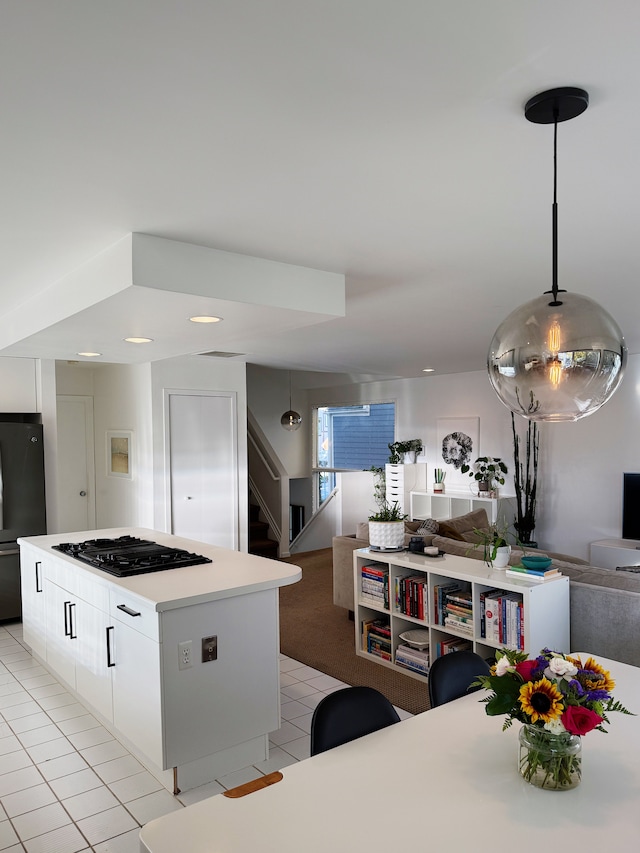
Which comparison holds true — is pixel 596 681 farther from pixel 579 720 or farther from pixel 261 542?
pixel 261 542

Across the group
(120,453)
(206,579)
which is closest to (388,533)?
(206,579)

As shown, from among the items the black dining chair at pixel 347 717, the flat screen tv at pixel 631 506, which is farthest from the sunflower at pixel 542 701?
the flat screen tv at pixel 631 506

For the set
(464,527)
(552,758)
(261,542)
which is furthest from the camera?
(261,542)

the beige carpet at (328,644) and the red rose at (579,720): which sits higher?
the red rose at (579,720)

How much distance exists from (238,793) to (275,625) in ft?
5.39

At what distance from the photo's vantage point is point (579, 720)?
1.54 meters

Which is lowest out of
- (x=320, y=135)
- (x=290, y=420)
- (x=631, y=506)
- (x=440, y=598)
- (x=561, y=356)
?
(x=440, y=598)

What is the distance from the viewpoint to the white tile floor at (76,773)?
8.63 ft

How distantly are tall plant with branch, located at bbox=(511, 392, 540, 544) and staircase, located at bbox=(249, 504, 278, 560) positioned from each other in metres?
3.26

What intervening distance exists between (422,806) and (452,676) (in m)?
0.80

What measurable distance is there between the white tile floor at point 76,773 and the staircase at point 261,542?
425cm

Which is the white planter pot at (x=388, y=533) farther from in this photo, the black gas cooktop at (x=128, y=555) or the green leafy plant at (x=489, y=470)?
the green leafy plant at (x=489, y=470)

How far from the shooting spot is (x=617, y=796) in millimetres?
1595

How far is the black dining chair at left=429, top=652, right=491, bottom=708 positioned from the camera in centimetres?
228
